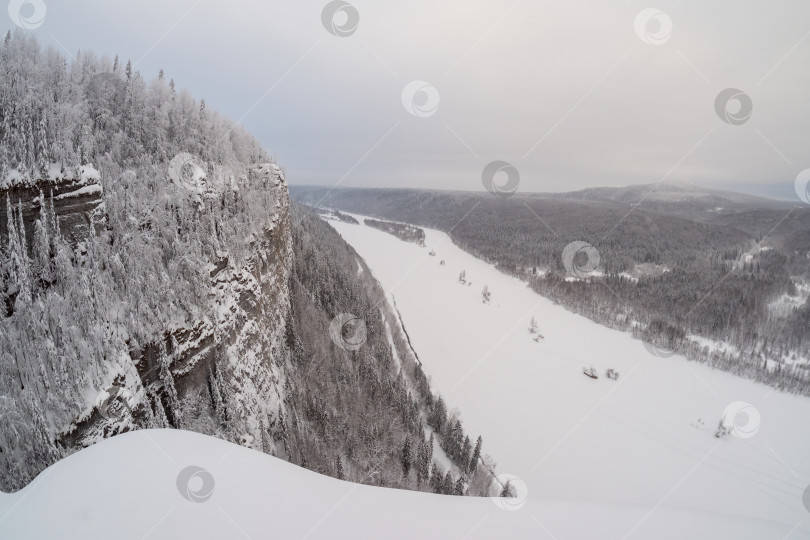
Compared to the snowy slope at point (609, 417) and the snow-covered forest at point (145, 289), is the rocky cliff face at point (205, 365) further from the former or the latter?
the snowy slope at point (609, 417)

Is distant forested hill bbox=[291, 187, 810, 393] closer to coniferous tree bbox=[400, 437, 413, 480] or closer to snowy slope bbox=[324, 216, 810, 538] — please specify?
snowy slope bbox=[324, 216, 810, 538]

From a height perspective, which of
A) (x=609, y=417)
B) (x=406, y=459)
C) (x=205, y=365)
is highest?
(x=205, y=365)

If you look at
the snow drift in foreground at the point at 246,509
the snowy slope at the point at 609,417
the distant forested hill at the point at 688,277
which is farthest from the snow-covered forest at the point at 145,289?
the distant forested hill at the point at 688,277

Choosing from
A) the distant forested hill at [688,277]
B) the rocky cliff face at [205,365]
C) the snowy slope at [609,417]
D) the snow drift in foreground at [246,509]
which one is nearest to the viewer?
the snow drift in foreground at [246,509]

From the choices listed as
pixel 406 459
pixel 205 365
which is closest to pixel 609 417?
pixel 406 459

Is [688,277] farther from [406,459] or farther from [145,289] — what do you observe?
[145,289]

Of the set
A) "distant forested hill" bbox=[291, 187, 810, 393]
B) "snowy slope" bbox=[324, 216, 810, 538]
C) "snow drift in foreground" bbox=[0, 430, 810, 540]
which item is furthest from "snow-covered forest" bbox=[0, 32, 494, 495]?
"distant forested hill" bbox=[291, 187, 810, 393]
